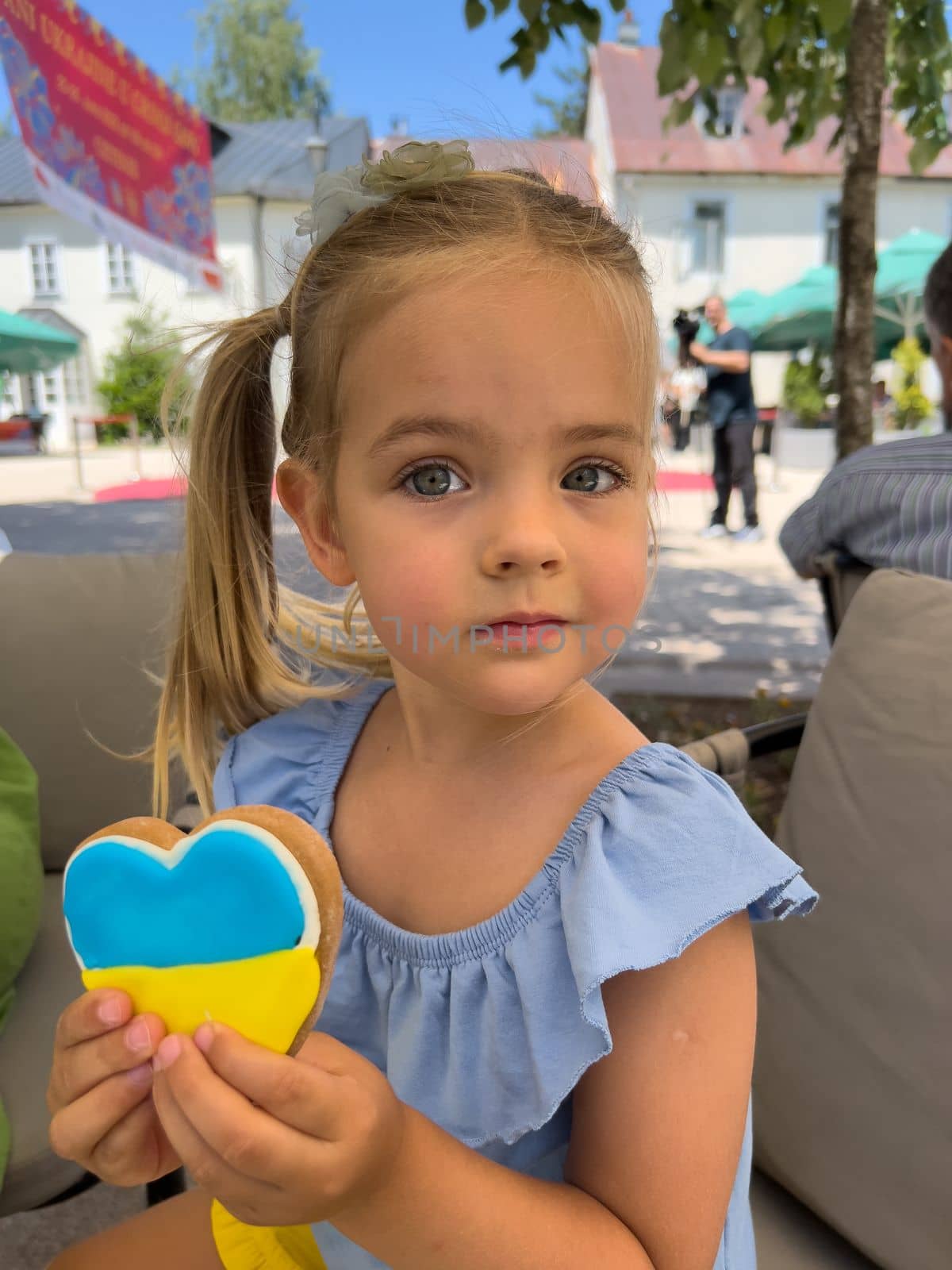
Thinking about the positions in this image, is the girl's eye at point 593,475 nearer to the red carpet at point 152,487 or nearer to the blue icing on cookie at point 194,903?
the blue icing on cookie at point 194,903

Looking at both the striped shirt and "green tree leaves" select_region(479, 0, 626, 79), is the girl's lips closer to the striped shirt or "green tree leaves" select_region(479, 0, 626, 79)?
the striped shirt

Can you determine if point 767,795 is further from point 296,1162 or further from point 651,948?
point 296,1162

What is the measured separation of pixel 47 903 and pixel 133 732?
1.21 ft

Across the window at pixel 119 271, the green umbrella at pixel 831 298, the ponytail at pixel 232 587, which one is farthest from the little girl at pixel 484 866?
the window at pixel 119 271

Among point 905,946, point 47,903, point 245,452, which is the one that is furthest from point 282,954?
point 47,903

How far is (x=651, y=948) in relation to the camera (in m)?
0.80

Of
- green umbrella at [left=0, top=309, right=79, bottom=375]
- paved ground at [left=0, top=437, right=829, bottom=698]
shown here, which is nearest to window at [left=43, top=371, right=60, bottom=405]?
paved ground at [left=0, top=437, right=829, bottom=698]

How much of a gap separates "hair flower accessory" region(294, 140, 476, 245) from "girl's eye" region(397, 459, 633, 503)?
0.34 meters

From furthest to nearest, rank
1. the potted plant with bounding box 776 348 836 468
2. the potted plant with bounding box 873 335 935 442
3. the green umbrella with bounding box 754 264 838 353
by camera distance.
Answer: the potted plant with bounding box 873 335 935 442, the potted plant with bounding box 776 348 836 468, the green umbrella with bounding box 754 264 838 353

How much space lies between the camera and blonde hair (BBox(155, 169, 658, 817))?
36.9 inches

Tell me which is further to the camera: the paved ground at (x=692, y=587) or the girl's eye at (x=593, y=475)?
the paved ground at (x=692, y=587)

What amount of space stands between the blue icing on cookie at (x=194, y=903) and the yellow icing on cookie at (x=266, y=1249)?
1.77ft

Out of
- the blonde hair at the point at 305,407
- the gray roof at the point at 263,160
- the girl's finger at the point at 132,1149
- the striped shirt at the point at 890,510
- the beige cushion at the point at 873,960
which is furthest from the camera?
the gray roof at the point at 263,160

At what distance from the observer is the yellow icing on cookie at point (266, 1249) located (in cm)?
106
